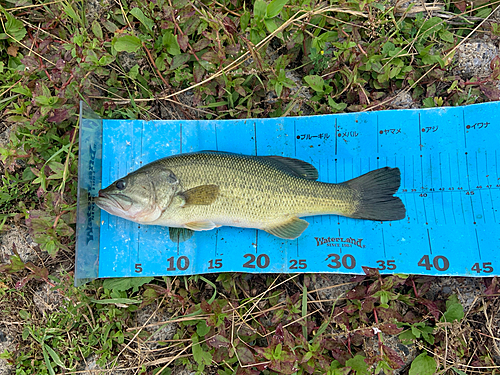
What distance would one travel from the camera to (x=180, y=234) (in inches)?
130

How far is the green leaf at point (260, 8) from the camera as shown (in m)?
2.96

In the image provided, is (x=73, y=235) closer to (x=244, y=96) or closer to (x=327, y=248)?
(x=244, y=96)

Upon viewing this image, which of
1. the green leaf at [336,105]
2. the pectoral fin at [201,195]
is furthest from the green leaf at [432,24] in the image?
the pectoral fin at [201,195]

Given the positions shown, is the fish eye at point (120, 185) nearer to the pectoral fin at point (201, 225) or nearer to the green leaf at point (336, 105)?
the pectoral fin at point (201, 225)

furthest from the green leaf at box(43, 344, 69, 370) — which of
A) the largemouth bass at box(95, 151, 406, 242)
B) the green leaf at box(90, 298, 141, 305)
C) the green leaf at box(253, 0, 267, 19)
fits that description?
the green leaf at box(253, 0, 267, 19)

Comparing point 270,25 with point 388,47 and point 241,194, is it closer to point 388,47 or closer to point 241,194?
point 388,47

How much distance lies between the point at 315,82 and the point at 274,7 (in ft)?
2.73

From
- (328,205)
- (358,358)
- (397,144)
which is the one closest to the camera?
(358,358)

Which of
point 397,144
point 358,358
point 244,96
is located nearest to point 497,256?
point 397,144

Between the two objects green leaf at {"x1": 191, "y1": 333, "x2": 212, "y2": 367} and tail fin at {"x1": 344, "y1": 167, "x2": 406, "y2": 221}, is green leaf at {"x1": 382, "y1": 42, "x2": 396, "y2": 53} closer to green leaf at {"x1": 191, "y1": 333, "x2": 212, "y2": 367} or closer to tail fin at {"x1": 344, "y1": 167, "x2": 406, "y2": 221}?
tail fin at {"x1": 344, "y1": 167, "x2": 406, "y2": 221}

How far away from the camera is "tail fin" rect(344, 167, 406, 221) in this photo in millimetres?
3129

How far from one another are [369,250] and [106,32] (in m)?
3.74

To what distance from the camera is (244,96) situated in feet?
11.2

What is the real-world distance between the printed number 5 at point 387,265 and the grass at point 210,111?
141 millimetres
